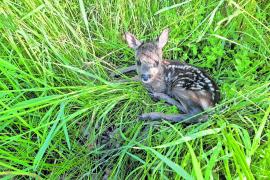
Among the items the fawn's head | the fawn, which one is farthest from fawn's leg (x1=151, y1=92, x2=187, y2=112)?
the fawn's head

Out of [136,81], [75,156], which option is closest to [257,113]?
[136,81]

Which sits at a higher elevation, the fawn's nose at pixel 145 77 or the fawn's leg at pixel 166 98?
the fawn's nose at pixel 145 77

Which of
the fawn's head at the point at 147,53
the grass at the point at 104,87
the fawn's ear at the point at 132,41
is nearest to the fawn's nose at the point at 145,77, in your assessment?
the fawn's head at the point at 147,53

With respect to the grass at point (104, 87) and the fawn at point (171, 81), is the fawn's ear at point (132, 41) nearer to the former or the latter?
the fawn at point (171, 81)

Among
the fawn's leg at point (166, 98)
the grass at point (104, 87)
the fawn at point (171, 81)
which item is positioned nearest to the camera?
the grass at point (104, 87)

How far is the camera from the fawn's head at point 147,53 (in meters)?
3.16

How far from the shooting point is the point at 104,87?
2883 millimetres

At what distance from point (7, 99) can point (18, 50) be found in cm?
40

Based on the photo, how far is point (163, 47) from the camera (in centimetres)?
344

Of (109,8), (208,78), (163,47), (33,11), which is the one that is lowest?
(208,78)

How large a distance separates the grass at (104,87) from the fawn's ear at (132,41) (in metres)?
0.19

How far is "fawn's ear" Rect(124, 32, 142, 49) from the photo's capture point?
316 centimetres

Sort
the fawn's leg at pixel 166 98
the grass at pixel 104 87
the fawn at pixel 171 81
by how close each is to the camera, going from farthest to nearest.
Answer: the fawn's leg at pixel 166 98
the fawn at pixel 171 81
the grass at pixel 104 87

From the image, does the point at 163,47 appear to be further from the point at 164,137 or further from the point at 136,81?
the point at 164,137
